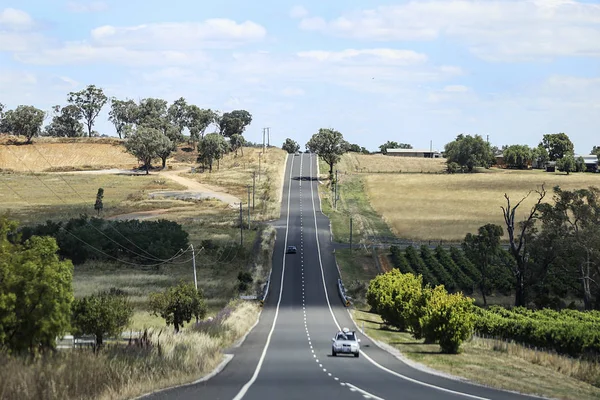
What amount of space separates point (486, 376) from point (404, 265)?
68190 millimetres

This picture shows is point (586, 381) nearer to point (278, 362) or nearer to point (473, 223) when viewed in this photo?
point (278, 362)

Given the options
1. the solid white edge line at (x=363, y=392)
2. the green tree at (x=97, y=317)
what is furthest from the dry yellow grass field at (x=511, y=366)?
the green tree at (x=97, y=317)

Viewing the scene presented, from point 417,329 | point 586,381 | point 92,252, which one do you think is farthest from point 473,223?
point 586,381

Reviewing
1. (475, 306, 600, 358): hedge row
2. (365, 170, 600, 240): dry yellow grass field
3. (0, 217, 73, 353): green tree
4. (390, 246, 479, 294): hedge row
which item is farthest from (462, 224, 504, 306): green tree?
(0, 217, 73, 353): green tree

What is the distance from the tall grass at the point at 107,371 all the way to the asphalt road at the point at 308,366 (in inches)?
40.3

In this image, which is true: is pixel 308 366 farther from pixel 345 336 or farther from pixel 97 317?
pixel 97 317

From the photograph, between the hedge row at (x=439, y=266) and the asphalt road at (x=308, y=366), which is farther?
the hedge row at (x=439, y=266)

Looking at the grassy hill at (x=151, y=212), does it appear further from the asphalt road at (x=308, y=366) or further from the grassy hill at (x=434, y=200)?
the grassy hill at (x=434, y=200)

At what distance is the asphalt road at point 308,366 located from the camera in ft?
87.9

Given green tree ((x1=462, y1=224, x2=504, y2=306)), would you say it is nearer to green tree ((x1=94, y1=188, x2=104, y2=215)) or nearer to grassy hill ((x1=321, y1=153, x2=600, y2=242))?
grassy hill ((x1=321, y1=153, x2=600, y2=242))

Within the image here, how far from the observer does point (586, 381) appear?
3953cm

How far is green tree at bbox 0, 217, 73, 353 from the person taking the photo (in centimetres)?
3201

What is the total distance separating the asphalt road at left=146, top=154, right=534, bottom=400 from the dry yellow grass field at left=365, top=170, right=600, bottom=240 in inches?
1644

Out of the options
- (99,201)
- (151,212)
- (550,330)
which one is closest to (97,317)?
(550,330)
